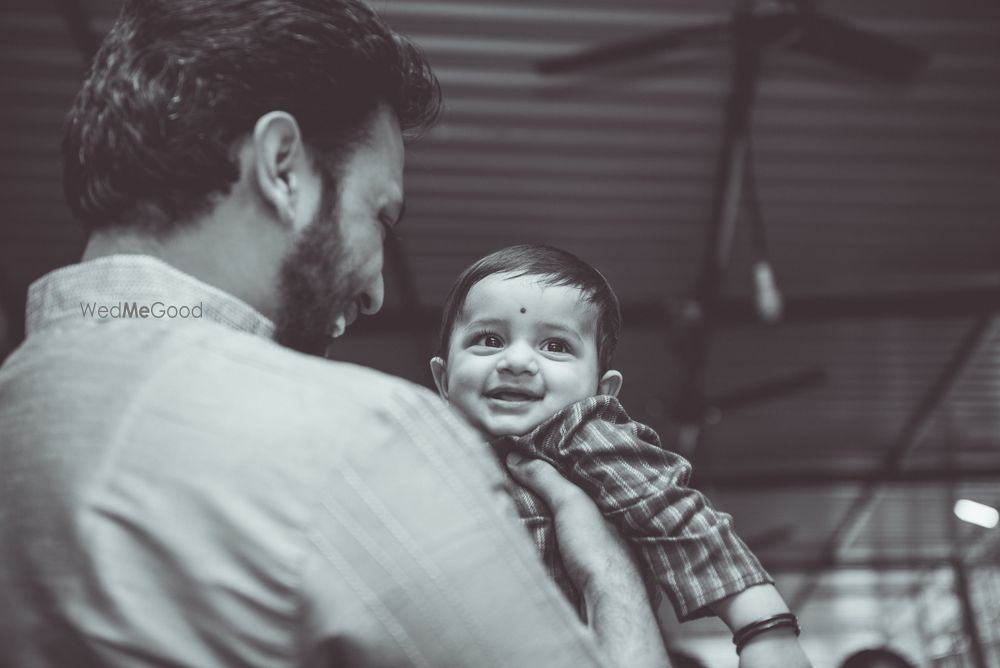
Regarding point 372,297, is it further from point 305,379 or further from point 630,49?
point 630,49

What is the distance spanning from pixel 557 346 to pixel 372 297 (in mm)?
621

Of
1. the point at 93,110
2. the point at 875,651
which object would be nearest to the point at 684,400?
the point at 875,651

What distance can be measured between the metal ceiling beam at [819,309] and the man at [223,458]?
26.2 feet

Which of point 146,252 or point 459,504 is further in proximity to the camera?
point 146,252

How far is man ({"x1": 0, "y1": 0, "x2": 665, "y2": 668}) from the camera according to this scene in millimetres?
880

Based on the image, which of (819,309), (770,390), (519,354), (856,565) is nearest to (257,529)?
(519,354)

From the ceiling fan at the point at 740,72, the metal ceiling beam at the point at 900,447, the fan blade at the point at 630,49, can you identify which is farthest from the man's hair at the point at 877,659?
the metal ceiling beam at the point at 900,447

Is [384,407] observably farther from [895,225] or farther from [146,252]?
[895,225]

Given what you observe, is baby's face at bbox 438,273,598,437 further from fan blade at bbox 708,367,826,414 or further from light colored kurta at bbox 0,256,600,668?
fan blade at bbox 708,367,826,414

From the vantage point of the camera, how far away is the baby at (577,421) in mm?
1673

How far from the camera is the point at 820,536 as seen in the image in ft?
55.9

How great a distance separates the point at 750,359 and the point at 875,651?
6.48m

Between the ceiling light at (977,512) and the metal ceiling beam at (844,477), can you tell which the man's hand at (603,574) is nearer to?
the metal ceiling beam at (844,477)

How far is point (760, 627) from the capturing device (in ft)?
5.30
